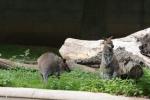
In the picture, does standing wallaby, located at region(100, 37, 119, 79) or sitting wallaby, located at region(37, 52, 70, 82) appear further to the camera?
sitting wallaby, located at region(37, 52, 70, 82)

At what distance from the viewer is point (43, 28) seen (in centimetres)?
1709

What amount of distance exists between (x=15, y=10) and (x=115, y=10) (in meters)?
3.00

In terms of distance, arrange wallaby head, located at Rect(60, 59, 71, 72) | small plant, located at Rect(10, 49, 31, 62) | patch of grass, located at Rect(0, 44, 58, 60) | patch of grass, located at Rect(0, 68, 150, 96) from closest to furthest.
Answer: patch of grass, located at Rect(0, 68, 150, 96) < wallaby head, located at Rect(60, 59, 71, 72) < small plant, located at Rect(10, 49, 31, 62) < patch of grass, located at Rect(0, 44, 58, 60)

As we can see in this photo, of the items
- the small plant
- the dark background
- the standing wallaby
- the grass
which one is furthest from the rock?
the dark background

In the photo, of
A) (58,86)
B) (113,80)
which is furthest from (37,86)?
Result: (113,80)

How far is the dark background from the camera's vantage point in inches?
661

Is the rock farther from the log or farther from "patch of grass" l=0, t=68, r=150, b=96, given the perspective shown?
the log

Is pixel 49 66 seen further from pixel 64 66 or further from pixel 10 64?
pixel 10 64

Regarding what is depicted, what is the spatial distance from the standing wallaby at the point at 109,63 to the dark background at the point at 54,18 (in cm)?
709

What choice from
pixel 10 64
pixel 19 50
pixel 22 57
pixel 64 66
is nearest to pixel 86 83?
pixel 64 66

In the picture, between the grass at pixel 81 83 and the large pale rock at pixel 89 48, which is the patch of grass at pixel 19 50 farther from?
the grass at pixel 81 83

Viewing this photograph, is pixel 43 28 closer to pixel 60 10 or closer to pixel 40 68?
pixel 60 10

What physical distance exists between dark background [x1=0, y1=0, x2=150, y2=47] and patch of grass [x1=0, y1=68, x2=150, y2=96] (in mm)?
6764

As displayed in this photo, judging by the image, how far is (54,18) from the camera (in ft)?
56.2
